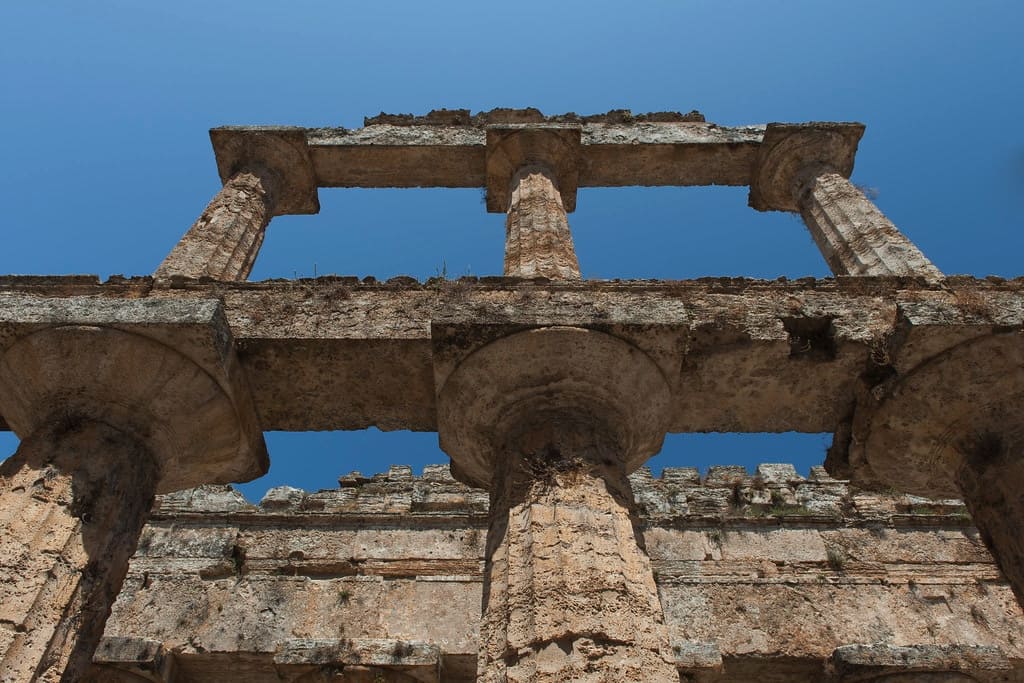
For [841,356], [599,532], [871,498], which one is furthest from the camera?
[871,498]

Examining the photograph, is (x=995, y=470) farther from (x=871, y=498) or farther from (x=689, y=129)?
(x=689, y=129)

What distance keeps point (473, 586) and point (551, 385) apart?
16.1 feet

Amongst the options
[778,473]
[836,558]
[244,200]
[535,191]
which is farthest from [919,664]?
[244,200]

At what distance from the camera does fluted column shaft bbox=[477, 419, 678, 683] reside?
3.25 m

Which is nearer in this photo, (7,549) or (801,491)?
(7,549)

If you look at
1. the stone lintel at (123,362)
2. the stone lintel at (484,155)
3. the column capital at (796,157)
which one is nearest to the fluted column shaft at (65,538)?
the stone lintel at (123,362)

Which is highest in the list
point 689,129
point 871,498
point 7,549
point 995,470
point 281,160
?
point 689,129

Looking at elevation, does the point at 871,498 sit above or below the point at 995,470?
above

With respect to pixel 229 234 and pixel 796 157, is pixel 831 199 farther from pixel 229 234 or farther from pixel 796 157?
pixel 229 234

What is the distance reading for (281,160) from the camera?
973cm

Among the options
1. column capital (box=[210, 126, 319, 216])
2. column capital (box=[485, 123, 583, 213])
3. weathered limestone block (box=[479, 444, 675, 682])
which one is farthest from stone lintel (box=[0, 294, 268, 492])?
column capital (box=[485, 123, 583, 213])

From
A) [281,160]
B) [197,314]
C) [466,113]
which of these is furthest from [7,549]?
[466,113]

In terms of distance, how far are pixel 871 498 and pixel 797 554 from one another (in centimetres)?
160

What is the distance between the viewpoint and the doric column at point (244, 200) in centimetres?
718
